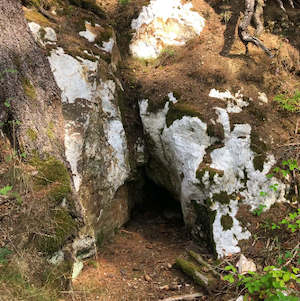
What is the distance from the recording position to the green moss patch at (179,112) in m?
4.90

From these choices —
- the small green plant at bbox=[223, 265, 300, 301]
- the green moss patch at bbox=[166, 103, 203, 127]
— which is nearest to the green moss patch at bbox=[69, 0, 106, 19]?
the green moss patch at bbox=[166, 103, 203, 127]

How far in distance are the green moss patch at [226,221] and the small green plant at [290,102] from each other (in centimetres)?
250

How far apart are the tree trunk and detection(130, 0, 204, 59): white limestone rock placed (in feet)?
10.2

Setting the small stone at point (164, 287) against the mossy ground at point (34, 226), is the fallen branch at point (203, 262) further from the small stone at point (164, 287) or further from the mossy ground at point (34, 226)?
the mossy ground at point (34, 226)

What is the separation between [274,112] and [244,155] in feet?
4.19

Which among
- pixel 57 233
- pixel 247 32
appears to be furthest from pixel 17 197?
pixel 247 32

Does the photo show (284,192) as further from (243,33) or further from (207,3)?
(207,3)

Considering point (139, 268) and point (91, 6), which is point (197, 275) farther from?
point (91, 6)

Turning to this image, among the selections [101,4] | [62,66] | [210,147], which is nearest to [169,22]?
[101,4]

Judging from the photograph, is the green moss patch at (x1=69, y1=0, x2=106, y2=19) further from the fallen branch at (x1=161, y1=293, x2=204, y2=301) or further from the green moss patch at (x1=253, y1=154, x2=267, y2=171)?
the fallen branch at (x1=161, y1=293, x2=204, y2=301)

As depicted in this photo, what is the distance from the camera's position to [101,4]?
7117mm

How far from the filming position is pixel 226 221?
4285 millimetres

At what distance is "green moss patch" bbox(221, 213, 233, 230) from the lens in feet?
13.9

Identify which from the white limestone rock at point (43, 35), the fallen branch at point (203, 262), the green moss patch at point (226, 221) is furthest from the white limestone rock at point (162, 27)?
the fallen branch at point (203, 262)
